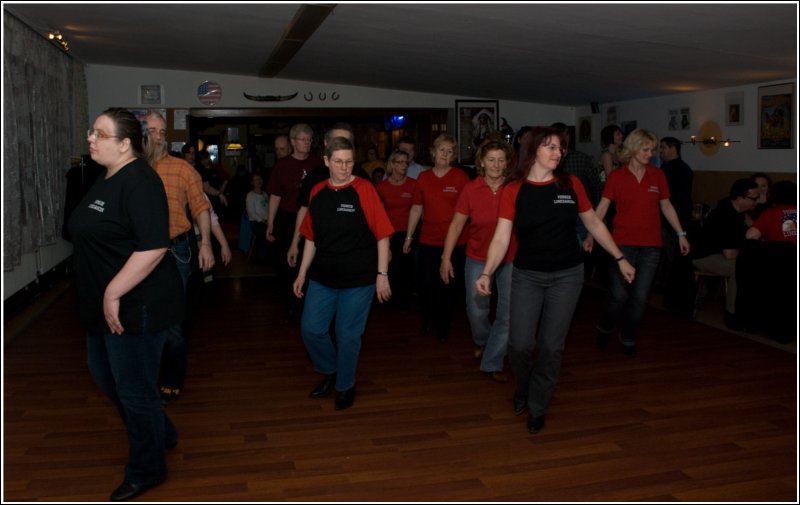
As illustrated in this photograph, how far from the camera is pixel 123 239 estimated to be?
9.49ft

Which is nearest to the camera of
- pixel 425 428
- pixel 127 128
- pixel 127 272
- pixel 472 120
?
pixel 127 272

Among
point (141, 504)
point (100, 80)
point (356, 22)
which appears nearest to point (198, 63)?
point (100, 80)

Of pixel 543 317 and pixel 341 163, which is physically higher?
pixel 341 163

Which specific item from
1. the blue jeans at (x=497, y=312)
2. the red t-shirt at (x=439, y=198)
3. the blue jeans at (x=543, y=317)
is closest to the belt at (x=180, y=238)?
the blue jeans at (x=497, y=312)

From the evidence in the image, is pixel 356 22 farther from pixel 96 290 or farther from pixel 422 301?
pixel 96 290

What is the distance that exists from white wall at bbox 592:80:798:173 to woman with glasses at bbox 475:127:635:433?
4.85 metres

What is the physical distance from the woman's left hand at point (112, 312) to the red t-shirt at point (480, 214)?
2379mm

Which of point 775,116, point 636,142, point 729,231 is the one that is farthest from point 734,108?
point 636,142

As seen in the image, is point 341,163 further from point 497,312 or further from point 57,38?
point 57,38

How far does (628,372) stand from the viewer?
4996 mm

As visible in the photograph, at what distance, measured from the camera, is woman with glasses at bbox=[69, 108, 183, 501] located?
2854 mm

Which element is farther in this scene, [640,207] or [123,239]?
[640,207]

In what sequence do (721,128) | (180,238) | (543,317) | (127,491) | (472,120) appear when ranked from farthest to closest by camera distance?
(472,120), (721,128), (180,238), (543,317), (127,491)

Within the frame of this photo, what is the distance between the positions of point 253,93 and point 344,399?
812cm
